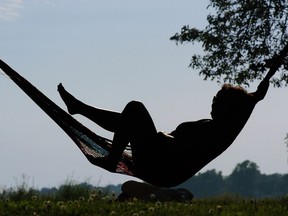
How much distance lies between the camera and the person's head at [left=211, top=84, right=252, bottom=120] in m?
9.99

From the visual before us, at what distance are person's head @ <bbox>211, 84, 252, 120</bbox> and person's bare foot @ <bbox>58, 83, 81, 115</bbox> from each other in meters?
1.84

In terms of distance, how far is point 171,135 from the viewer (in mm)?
9781

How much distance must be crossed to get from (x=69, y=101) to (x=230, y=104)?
7.12 feet

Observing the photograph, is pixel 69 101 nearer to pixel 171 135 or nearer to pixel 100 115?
pixel 100 115

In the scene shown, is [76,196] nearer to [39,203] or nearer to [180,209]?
[39,203]

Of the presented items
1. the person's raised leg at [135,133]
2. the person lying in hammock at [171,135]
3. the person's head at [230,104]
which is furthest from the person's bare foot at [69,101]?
the person's head at [230,104]

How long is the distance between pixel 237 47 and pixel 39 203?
1382 cm

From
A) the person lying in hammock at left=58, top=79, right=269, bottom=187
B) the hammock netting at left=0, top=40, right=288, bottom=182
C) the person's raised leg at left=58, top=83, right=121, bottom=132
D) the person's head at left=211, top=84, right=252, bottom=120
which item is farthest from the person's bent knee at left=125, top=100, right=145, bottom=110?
the person's head at left=211, top=84, right=252, bottom=120

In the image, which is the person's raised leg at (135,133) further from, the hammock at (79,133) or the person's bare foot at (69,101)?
the person's bare foot at (69,101)

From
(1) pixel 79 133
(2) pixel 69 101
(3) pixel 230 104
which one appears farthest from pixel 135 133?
(3) pixel 230 104

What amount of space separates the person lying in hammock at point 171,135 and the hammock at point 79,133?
0.14 meters

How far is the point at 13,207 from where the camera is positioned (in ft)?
40.2

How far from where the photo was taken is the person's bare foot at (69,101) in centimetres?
975

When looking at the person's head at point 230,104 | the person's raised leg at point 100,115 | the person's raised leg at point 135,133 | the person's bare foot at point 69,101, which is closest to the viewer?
the person's raised leg at point 135,133
